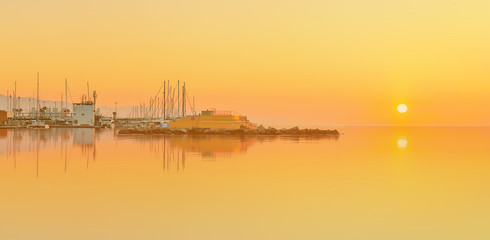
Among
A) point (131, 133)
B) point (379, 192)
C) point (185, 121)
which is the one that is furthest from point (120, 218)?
point (185, 121)

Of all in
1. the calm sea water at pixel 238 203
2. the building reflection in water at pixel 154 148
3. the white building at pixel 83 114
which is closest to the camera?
the calm sea water at pixel 238 203

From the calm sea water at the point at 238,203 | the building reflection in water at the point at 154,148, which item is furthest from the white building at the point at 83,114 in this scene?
the calm sea water at the point at 238,203

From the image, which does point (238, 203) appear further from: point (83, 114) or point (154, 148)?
point (83, 114)

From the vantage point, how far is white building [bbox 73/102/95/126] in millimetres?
157375

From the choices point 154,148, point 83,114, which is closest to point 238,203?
point 154,148

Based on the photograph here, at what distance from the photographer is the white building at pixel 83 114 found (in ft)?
516

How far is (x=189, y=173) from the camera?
25812mm

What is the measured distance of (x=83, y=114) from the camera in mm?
160000

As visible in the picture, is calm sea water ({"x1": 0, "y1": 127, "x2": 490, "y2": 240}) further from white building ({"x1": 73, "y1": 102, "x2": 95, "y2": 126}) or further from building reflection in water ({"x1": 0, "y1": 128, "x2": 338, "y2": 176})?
white building ({"x1": 73, "y1": 102, "x2": 95, "y2": 126})

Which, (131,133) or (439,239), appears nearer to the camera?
(439,239)

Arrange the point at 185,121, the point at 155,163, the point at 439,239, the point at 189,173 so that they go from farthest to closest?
the point at 185,121 → the point at 155,163 → the point at 189,173 → the point at 439,239

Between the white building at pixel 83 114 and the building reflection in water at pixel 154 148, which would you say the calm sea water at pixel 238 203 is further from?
the white building at pixel 83 114

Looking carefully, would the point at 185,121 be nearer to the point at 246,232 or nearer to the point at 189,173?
the point at 189,173

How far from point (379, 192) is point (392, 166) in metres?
13.6
